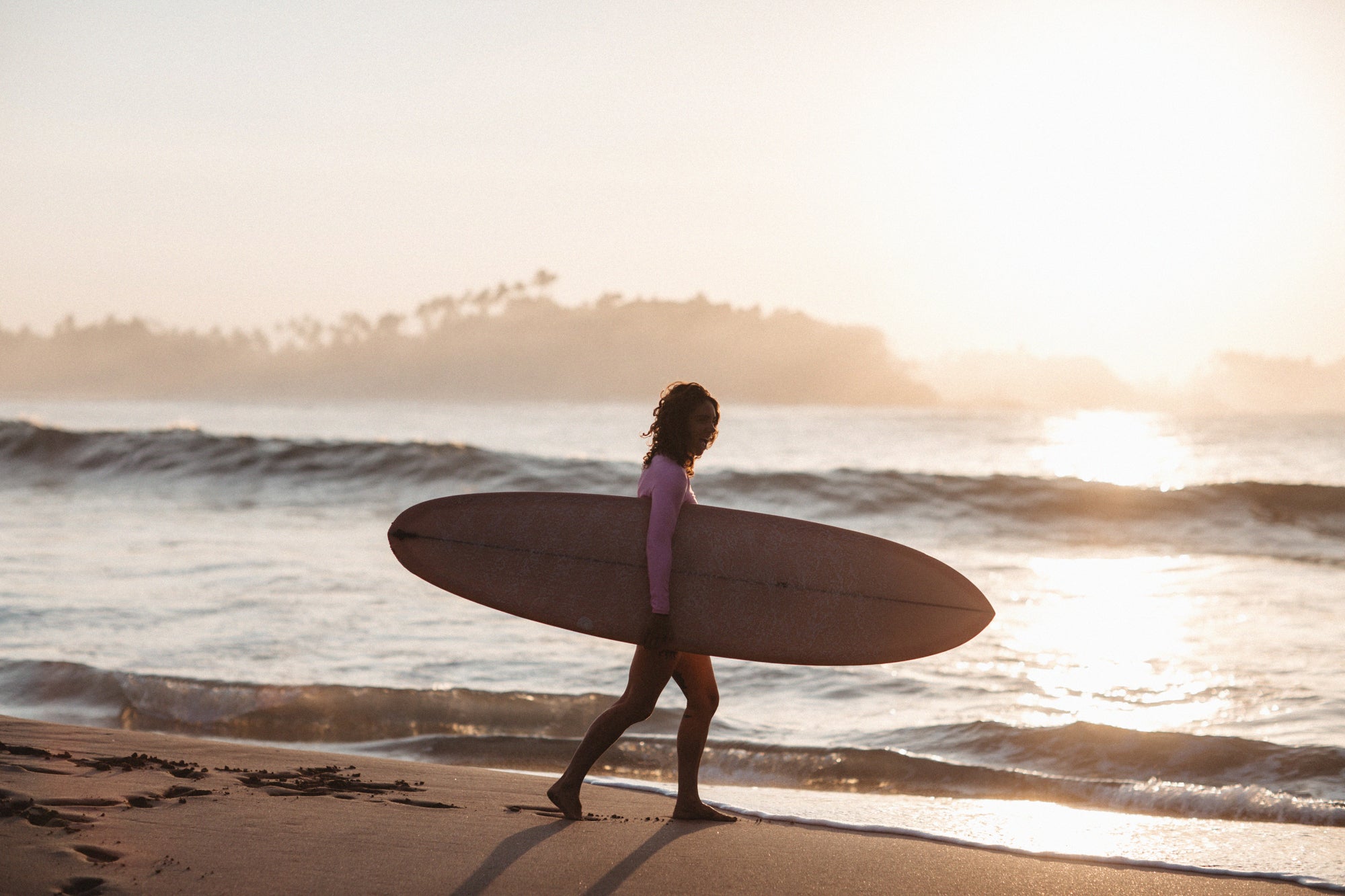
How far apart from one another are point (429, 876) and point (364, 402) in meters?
53.1

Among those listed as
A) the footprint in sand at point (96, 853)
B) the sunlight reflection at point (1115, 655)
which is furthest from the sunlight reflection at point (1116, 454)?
the footprint in sand at point (96, 853)

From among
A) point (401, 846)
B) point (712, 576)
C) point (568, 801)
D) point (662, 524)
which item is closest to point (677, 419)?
point (662, 524)

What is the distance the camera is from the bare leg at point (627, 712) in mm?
3498

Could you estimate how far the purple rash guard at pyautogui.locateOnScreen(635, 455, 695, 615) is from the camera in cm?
345

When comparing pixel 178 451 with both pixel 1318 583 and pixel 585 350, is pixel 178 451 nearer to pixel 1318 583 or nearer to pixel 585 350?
pixel 1318 583

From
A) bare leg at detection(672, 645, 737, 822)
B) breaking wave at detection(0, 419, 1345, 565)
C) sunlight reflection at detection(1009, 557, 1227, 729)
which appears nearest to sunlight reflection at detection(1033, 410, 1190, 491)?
breaking wave at detection(0, 419, 1345, 565)

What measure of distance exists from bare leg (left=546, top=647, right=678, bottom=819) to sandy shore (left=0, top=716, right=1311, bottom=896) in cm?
11

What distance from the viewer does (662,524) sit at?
3461mm

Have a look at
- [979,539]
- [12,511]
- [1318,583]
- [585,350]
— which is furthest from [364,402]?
[1318,583]

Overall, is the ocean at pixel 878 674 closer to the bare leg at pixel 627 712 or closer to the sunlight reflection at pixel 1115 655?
the sunlight reflection at pixel 1115 655

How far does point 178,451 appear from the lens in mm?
19344

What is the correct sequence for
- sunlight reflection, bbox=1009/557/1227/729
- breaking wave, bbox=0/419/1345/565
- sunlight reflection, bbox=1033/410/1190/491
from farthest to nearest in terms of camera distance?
sunlight reflection, bbox=1033/410/1190/491 → breaking wave, bbox=0/419/1345/565 → sunlight reflection, bbox=1009/557/1227/729

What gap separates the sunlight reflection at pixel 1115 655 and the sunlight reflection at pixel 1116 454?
814 centimetres

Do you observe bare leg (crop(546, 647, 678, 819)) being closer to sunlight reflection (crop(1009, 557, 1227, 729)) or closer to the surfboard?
the surfboard
